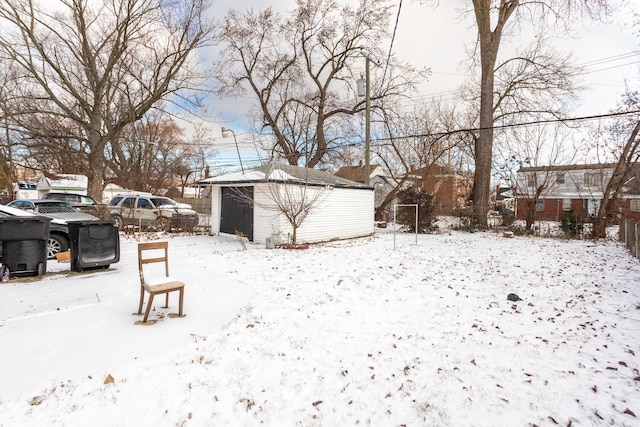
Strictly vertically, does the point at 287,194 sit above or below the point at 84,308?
above

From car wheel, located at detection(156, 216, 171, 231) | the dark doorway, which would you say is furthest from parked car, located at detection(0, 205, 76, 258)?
car wheel, located at detection(156, 216, 171, 231)

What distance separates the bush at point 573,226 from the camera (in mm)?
13453

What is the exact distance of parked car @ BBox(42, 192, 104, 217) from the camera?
1276 centimetres

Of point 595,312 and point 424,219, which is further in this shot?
point 424,219

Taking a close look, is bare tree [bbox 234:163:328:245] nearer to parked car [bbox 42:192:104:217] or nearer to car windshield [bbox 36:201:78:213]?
car windshield [bbox 36:201:78:213]

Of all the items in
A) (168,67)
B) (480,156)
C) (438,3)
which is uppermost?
(438,3)

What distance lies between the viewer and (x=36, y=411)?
7.44ft

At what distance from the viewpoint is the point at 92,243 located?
242 inches

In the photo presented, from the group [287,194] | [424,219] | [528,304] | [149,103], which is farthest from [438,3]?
[149,103]

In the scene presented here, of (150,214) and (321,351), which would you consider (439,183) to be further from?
(321,351)

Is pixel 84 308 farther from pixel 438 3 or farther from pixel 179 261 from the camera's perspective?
pixel 438 3

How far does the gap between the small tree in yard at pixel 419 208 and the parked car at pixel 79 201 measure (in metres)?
13.7

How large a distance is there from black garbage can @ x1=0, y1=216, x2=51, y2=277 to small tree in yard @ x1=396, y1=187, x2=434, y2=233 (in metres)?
13.4

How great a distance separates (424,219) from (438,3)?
984 cm
